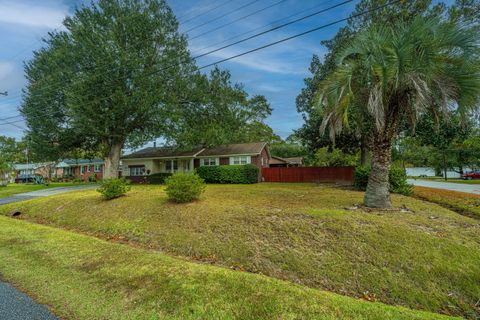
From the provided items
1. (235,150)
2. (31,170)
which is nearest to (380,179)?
(235,150)

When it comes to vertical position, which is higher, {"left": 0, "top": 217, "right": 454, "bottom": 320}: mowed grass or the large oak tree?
the large oak tree

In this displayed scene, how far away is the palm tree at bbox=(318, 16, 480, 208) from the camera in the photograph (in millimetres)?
6973

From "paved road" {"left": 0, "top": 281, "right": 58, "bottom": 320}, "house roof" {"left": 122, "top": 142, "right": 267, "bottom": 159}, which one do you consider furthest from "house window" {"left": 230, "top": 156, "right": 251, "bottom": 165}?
"paved road" {"left": 0, "top": 281, "right": 58, "bottom": 320}

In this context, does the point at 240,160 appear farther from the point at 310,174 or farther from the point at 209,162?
the point at 310,174

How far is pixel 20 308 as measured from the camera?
3.58 m

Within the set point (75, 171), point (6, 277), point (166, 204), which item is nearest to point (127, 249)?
point (6, 277)

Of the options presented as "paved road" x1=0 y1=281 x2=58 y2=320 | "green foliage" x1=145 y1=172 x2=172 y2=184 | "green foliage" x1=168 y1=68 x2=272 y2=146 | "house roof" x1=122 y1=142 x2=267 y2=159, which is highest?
"green foliage" x1=168 y1=68 x2=272 y2=146

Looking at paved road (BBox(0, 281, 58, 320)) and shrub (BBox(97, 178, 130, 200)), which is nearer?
paved road (BBox(0, 281, 58, 320))

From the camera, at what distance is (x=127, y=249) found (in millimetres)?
6020

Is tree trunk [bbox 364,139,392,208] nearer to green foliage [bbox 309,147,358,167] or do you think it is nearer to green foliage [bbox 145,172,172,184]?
green foliage [bbox 309,147,358,167]

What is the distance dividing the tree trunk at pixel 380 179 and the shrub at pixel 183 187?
19.2 feet

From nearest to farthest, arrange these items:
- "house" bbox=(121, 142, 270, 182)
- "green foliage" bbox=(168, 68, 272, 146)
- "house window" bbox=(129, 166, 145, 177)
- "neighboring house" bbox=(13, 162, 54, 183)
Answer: "green foliage" bbox=(168, 68, 272, 146) → "house" bbox=(121, 142, 270, 182) → "house window" bbox=(129, 166, 145, 177) → "neighboring house" bbox=(13, 162, 54, 183)

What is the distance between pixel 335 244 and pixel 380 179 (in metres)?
3.73

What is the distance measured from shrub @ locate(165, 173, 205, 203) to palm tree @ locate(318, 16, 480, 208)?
18.0 feet
